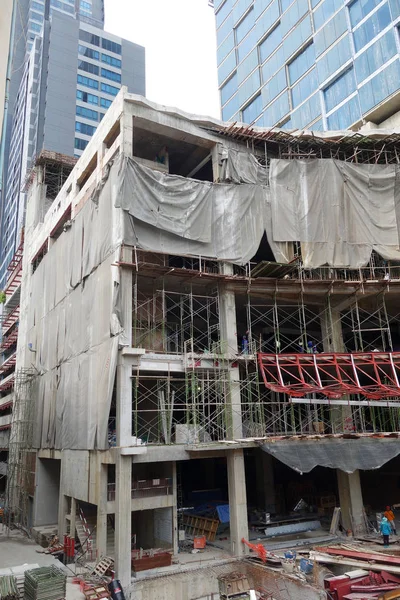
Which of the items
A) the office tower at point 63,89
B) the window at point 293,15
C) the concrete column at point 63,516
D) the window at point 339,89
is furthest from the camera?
the office tower at point 63,89

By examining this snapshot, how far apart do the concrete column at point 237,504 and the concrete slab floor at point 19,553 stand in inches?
285

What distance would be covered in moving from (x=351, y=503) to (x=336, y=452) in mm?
3527

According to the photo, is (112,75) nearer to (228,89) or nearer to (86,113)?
(86,113)

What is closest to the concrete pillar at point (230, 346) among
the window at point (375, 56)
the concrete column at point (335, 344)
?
the concrete column at point (335, 344)

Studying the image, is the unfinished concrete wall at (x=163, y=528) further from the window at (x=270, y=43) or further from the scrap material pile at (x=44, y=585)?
the window at (x=270, y=43)

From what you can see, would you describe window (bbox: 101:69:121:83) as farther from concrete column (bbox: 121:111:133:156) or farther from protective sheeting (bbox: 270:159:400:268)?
protective sheeting (bbox: 270:159:400:268)

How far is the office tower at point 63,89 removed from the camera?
268 ft

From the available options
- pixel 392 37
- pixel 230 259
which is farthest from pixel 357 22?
pixel 230 259

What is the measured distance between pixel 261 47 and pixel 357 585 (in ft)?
178

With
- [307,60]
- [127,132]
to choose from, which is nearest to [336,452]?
[127,132]

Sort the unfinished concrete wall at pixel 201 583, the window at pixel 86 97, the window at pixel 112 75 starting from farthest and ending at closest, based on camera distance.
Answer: the window at pixel 112 75 → the window at pixel 86 97 → the unfinished concrete wall at pixel 201 583

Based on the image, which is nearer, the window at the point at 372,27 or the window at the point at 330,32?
the window at the point at 372,27

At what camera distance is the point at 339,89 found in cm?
4372

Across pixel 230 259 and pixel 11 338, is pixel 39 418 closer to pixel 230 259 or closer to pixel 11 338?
pixel 230 259
